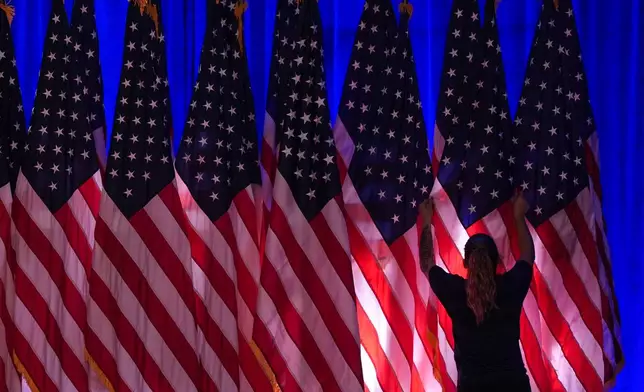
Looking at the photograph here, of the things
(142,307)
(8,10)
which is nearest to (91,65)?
(8,10)

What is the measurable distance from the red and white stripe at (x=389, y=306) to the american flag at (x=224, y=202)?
2.07ft

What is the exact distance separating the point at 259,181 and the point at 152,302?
1025mm

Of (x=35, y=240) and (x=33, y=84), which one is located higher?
(x=33, y=84)

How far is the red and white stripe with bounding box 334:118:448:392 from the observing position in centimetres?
537

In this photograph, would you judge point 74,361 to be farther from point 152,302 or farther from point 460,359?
point 460,359

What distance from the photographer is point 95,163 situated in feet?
18.1

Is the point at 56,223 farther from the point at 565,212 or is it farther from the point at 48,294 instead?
the point at 565,212

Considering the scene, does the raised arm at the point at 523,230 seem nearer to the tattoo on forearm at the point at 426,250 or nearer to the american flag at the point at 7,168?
the tattoo on forearm at the point at 426,250

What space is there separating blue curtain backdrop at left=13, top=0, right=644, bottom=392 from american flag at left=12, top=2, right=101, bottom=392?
0.45 metres

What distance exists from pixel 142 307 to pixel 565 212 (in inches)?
106

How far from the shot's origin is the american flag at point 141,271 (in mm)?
5227

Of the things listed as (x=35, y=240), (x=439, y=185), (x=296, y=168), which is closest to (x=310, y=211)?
(x=296, y=168)

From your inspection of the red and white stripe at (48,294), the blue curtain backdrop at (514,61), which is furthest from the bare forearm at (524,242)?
the red and white stripe at (48,294)

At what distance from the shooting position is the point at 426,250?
5.16 metres
